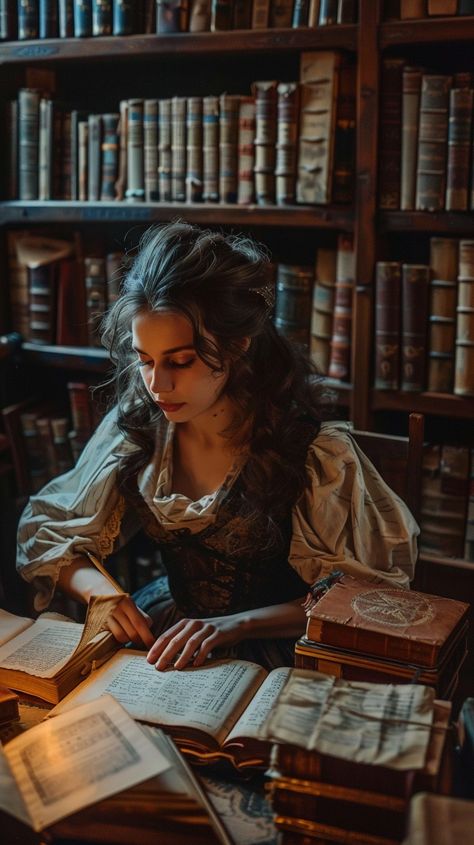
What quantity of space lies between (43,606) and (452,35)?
138cm

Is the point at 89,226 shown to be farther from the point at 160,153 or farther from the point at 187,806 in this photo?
the point at 187,806

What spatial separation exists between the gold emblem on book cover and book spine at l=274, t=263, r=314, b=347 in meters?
1.08

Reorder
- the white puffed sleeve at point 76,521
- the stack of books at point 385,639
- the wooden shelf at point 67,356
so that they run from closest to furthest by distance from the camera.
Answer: the stack of books at point 385,639
the white puffed sleeve at point 76,521
the wooden shelf at point 67,356

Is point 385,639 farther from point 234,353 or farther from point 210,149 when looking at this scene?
point 210,149

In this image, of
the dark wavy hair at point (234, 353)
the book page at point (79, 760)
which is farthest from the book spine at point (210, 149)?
the book page at point (79, 760)

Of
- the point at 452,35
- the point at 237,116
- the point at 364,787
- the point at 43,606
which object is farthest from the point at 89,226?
the point at 364,787

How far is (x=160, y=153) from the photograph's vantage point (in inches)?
90.1

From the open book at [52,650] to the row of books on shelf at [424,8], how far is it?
4.43 feet

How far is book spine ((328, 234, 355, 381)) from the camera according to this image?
2.18 meters

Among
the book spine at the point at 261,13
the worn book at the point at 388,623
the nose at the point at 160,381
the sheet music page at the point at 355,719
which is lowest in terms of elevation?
the sheet music page at the point at 355,719

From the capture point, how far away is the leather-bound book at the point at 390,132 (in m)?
2.02

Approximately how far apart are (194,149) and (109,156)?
0.25 m

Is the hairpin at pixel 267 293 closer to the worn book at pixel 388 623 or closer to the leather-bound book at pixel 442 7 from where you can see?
the worn book at pixel 388 623

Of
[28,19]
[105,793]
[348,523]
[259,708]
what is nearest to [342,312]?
[348,523]
